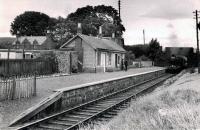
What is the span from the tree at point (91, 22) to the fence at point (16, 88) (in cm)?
4287

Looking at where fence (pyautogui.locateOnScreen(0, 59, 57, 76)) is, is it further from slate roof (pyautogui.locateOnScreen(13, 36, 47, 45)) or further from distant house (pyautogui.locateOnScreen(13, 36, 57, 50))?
slate roof (pyautogui.locateOnScreen(13, 36, 47, 45))

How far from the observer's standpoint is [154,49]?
65.0m

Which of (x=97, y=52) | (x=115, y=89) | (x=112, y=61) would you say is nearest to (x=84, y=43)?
(x=97, y=52)

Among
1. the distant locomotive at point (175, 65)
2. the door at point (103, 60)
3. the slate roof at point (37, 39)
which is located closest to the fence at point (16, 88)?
the door at point (103, 60)

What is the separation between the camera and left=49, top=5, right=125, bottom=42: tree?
2303 inches

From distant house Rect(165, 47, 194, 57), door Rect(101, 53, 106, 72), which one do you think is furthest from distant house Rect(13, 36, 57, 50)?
door Rect(101, 53, 106, 72)

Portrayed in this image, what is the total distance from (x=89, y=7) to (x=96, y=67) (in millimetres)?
40617

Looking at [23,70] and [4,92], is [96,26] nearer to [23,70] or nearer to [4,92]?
[23,70]

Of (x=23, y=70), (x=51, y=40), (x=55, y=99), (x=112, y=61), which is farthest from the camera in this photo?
(x=51, y=40)

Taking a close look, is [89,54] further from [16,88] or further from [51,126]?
[51,126]

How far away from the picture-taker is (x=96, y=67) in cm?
3391

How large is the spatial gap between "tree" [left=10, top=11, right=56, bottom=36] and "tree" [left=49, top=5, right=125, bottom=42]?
11026 mm

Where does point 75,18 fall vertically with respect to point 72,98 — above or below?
above

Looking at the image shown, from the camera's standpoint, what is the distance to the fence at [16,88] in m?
13.2
